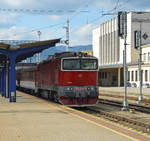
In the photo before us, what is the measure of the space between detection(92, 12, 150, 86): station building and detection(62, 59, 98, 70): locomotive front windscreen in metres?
35.9

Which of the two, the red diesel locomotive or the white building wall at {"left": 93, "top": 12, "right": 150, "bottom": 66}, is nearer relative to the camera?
the red diesel locomotive

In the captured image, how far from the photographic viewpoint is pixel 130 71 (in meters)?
57.9

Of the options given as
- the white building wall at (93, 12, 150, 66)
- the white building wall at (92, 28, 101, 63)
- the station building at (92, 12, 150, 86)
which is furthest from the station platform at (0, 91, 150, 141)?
the white building wall at (92, 28, 101, 63)

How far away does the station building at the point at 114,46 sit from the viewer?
64.8 m

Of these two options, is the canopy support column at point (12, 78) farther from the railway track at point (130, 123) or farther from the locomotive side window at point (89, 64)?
the railway track at point (130, 123)

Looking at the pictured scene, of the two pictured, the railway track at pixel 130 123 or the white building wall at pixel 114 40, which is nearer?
the railway track at pixel 130 123

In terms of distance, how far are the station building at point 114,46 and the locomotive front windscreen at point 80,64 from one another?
3592cm

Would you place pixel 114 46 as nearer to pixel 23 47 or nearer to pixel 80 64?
pixel 23 47

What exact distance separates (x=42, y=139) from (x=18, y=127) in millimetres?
2252

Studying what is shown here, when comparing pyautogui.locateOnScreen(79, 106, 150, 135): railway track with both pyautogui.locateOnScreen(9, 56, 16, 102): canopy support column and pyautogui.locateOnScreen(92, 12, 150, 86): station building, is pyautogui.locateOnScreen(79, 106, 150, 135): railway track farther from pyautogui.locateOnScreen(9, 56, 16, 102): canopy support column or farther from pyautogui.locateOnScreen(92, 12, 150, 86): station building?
pyautogui.locateOnScreen(92, 12, 150, 86): station building

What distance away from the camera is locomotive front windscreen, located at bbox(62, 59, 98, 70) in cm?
1891

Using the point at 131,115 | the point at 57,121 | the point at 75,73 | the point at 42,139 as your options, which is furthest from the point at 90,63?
the point at 42,139

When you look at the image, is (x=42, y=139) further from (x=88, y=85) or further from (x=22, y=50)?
(x=22, y=50)

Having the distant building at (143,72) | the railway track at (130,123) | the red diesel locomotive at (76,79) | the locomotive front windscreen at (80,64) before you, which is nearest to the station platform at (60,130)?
the railway track at (130,123)
